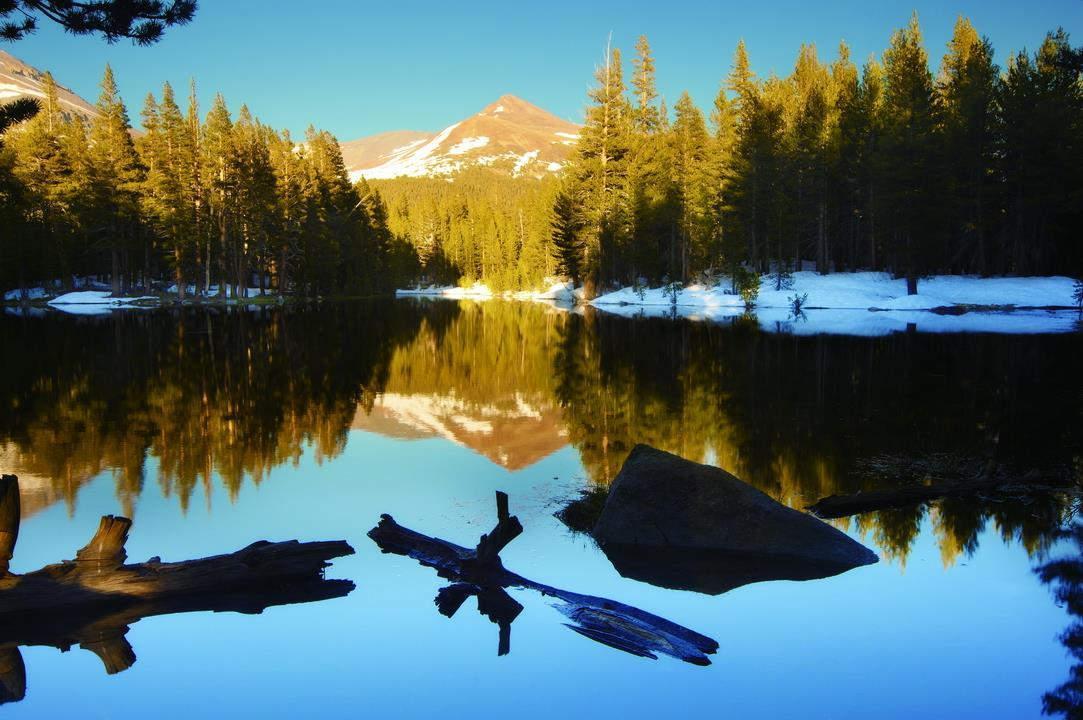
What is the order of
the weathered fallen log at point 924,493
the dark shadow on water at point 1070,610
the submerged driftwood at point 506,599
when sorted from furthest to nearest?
1. the weathered fallen log at point 924,493
2. the submerged driftwood at point 506,599
3. the dark shadow on water at point 1070,610

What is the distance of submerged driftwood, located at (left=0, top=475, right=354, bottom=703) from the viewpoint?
19.9 feet

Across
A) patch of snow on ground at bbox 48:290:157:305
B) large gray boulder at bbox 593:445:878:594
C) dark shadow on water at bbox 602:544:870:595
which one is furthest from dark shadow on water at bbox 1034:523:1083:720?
patch of snow on ground at bbox 48:290:157:305

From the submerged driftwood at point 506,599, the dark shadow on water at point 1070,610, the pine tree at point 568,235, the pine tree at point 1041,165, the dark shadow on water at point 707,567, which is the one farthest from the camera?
the pine tree at point 568,235

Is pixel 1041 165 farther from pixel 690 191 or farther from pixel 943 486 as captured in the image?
pixel 943 486

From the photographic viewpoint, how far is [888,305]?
171ft

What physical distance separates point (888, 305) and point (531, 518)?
164 feet

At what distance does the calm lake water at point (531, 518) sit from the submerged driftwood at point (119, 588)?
169 millimetres

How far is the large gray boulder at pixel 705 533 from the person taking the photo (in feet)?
24.8

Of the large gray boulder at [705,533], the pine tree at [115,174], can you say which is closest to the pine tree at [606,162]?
the pine tree at [115,174]

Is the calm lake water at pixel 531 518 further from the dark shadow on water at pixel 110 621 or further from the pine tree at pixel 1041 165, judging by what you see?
the pine tree at pixel 1041 165

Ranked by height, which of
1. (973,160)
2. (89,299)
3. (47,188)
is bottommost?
(89,299)

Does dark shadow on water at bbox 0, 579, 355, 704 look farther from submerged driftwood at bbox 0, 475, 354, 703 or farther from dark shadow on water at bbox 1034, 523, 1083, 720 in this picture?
dark shadow on water at bbox 1034, 523, 1083, 720

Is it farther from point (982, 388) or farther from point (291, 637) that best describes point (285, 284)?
point (291, 637)

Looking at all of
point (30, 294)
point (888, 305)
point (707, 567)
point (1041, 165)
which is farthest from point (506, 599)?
point (30, 294)
